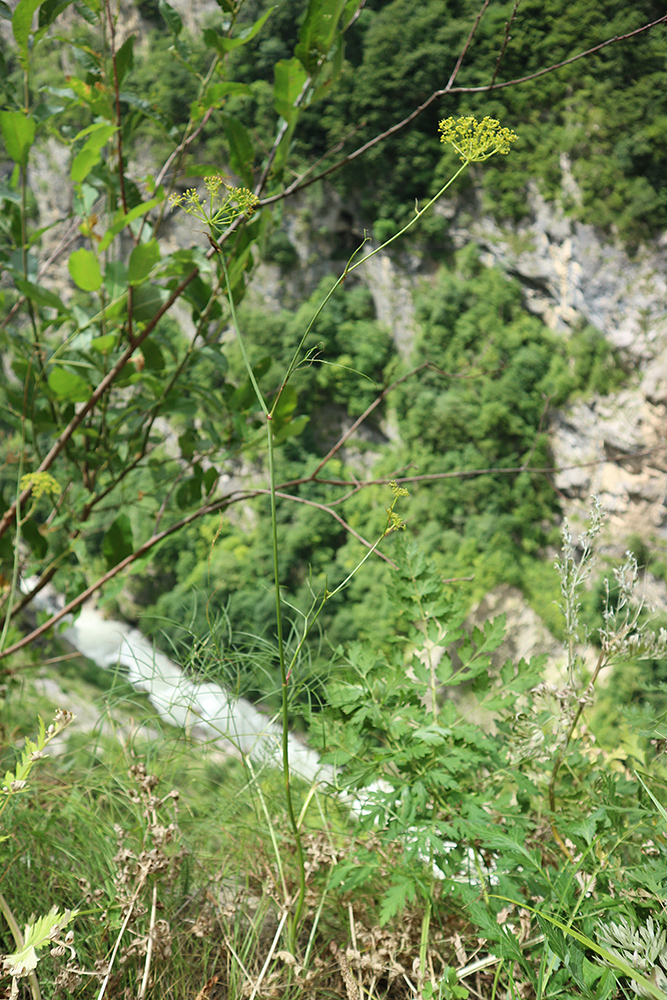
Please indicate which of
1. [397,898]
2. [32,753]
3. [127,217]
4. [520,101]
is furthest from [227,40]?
[520,101]

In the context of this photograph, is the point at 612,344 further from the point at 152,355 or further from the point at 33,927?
the point at 33,927

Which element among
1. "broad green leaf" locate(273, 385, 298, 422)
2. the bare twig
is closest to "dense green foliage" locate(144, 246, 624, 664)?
"broad green leaf" locate(273, 385, 298, 422)

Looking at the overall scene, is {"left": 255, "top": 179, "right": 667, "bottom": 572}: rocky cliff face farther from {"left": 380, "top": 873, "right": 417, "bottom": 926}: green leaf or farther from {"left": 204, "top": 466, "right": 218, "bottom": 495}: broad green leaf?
{"left": 380, "top": 873, "right": 417, "bottom": 926}: green leaf

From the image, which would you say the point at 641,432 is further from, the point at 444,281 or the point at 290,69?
the point at 290,69

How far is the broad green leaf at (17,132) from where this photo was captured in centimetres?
40

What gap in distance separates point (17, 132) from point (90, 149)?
0.16ft

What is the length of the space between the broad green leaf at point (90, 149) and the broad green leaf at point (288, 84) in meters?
0.12

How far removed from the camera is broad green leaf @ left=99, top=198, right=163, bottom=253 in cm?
40

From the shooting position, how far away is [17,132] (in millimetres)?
410

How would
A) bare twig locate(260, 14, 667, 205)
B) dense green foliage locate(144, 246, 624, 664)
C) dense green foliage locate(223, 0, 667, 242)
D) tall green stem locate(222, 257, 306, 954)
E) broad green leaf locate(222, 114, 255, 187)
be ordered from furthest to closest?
dense green foliage locate(144, 246, 624, 664) < dense green foliage locate(223, 0, 667, 242) < broad green leaf locate(222, 114, 255, 187) < bare twig locate(260, 14, 667, 205) < tall green stem locate(222, 257, 306, 954)

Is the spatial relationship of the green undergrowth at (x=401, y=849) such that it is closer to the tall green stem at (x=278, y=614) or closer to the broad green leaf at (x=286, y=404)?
the tall green stem at (x=278, y=614)

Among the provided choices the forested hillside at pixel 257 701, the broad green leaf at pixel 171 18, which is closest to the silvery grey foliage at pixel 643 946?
the forested hillside at pixel 257 701

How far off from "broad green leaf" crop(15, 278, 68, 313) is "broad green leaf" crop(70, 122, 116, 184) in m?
0.09

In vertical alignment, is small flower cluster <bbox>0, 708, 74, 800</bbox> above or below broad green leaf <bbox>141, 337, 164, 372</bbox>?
below
